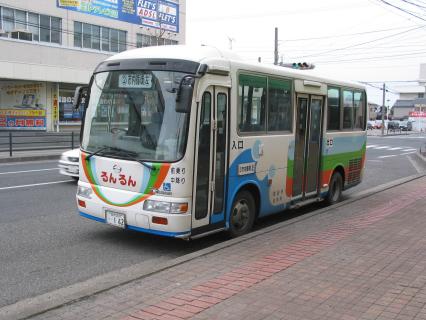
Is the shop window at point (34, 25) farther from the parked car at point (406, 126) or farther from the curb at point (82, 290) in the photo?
the parked car at point (406, 126)

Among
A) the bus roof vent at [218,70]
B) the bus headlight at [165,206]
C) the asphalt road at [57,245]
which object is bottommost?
the asphalt road at [57,245]

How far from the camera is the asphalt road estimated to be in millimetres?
5801

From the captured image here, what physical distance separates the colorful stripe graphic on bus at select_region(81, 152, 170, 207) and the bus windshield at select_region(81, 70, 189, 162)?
142 mm

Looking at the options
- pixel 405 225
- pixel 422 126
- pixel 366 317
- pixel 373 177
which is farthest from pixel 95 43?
pixel 422 126

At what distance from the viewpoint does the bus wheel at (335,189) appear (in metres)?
10.8

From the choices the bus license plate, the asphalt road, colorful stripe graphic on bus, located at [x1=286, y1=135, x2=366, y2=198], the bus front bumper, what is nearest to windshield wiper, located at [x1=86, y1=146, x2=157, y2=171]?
the bus front bumper

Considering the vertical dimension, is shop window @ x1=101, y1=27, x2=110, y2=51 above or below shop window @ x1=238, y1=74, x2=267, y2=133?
above

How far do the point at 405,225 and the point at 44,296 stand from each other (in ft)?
18.7

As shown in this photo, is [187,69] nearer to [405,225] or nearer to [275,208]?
A: [275,208]

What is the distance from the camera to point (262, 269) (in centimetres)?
572

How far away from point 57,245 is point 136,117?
7.06 feet

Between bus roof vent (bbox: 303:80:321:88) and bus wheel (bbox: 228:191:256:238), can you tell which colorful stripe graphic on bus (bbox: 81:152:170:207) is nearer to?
bus wheel (bbox: 228:191:256:238)

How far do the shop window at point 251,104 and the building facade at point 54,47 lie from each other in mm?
28840

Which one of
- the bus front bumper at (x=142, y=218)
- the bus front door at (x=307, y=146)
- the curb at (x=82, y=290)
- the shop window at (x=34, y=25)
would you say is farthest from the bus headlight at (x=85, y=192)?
the shop window at (x=34, y=25)
